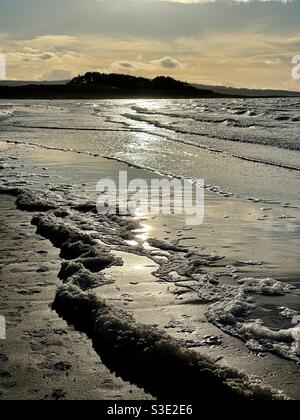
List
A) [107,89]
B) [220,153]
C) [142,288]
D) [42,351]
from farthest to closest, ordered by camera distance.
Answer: [107,89] < [220,153] < [142,288] < [42,351]

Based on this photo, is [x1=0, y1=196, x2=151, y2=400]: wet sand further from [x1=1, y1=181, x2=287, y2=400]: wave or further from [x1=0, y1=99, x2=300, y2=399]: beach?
[x1=1, y1=181, x2=287, y2=400]: wave

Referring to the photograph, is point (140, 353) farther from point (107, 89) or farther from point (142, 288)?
point (107, 89)

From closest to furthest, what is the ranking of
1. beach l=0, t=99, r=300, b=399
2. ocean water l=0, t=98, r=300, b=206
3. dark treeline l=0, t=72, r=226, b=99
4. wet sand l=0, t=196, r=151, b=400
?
wet sand l=0, t=196, r=151, b=400, beach l=0, t=99, r=300, b=399, ocean water l=0, t=98, r=300, b=206, dark treeline l=0, t=72, r=226, b=99

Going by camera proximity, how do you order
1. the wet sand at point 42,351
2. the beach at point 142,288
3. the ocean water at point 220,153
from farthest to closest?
the ocean water at point 220,153
the beach at point 142,288
the wet sand at point 42,351

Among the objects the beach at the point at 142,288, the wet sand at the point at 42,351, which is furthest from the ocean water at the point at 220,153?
the wet sand at the point at 42,351

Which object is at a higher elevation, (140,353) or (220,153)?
(220,153)

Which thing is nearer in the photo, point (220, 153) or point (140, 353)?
point (140, 353)

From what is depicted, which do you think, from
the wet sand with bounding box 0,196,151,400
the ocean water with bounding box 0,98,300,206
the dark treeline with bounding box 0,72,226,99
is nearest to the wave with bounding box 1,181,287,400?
the wet sand with bounding box 0,196,151,400

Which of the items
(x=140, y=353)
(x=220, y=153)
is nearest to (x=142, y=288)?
(x=140, y=353)

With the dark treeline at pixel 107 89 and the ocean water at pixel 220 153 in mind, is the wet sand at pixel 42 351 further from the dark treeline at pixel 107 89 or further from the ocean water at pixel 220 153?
the dark treeline at pixel 107 89

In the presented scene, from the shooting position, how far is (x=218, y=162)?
1802 cm

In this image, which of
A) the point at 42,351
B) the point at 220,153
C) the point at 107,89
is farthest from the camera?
the point at 107,89

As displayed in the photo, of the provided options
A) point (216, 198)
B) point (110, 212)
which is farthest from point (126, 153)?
point (110, 212)
